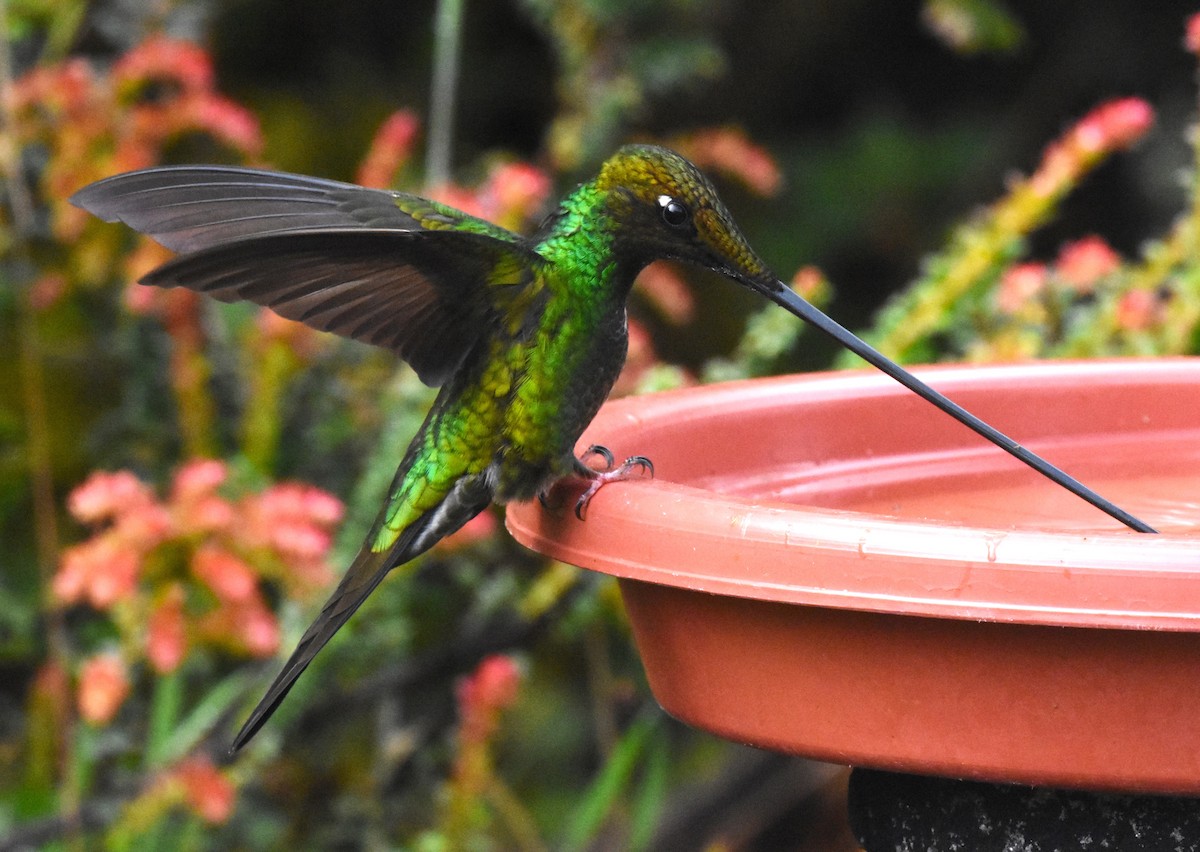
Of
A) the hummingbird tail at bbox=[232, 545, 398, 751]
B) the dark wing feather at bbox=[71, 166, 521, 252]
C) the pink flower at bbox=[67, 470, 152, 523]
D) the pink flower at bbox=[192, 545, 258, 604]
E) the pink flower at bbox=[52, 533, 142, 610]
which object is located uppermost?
the dark wing feather at bbox=[71, 166, 521, 252]

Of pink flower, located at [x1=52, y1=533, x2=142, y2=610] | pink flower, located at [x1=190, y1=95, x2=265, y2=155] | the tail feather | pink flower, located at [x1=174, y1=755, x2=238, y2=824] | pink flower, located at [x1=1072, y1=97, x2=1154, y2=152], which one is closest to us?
the tail feather

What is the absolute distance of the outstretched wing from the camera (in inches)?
54.9

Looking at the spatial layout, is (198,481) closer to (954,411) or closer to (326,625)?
(326,625)

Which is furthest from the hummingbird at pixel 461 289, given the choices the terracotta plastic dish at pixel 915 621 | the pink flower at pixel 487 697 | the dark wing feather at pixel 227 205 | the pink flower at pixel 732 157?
the pink flower at pixel 732 157

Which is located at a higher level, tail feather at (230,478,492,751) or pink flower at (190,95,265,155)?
pink flower at (190,95,265,155)

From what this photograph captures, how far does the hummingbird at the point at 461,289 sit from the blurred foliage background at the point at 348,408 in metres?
0.73

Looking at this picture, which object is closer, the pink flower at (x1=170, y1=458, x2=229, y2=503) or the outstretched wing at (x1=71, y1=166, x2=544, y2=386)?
the outstretched wing at (x1=71, y1=166, x2=544, y2=386)

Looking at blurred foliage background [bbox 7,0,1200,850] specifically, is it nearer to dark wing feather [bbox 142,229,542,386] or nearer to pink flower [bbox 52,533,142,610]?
pink flower [bbox 52,533,142,610]

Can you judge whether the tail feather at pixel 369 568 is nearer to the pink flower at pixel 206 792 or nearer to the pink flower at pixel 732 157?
the pink flower at pixel 206 792

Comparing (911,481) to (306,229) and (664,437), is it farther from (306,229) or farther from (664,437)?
(306,229)

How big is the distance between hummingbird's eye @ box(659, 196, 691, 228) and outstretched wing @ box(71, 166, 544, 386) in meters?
0.17

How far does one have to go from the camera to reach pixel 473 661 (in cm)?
329

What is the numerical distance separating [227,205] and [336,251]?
149 millimetres

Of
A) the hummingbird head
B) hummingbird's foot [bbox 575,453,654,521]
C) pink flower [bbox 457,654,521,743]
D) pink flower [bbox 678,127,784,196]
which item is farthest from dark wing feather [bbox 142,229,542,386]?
pink flower [bbox 678,127,784,196]
